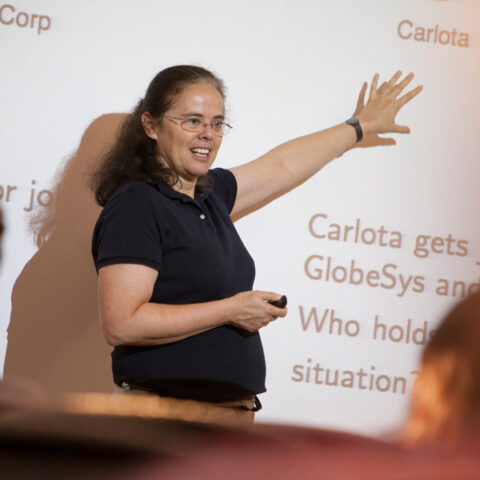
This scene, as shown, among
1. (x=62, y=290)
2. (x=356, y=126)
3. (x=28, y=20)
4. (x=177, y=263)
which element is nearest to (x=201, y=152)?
(x=177, y=263)

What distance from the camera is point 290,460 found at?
0.24 metres

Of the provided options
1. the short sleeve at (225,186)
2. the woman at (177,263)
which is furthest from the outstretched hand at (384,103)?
the woman at (177,263)

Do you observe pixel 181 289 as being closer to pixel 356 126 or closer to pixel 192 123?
pixel 192 123

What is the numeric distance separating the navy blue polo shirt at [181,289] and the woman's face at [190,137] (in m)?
0.10

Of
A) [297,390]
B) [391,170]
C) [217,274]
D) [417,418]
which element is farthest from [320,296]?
[417,418]

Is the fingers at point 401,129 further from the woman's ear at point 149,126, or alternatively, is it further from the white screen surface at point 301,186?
the woman's ear at point 149,126

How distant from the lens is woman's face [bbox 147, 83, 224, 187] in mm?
1842

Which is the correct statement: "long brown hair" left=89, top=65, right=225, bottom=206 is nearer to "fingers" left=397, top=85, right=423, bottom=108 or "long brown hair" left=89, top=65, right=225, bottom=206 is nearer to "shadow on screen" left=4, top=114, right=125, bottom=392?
"shadow on screen" left=4, top=114, right=125, bottom=392

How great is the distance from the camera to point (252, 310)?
1.71m

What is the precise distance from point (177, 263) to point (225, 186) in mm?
429

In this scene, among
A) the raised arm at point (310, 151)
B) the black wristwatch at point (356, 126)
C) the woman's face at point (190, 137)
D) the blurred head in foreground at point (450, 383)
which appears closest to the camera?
the blurred head in foreground at point (450, 383)

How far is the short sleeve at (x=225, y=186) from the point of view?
2.02 meters

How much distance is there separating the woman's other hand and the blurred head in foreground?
1.38 meters

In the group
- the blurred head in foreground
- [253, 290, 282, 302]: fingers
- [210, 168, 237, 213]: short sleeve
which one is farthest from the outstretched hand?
the blurred head in foreground
